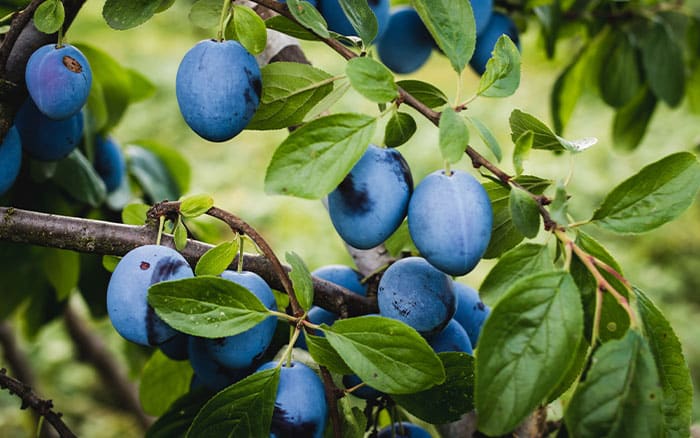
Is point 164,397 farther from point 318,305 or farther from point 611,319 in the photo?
point 611,319

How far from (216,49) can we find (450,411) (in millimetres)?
279

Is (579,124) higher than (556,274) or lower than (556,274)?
lower

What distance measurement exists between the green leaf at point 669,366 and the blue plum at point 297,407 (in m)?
0.20

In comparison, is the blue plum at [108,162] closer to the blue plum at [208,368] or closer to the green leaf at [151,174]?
the green leaf at [151,174]

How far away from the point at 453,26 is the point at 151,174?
0.61 metres

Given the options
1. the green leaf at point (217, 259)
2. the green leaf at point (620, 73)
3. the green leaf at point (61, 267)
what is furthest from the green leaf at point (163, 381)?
the green leaf at point (620, 73)

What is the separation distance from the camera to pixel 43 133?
1.98 feet

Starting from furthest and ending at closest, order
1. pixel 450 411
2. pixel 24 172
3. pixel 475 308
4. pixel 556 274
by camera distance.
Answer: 1. pixel 24 172
2. pixel 475 308
3. pixel 450 411
4. pixel 556 274

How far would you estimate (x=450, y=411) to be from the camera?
485 millimetres

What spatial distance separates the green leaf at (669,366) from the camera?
416 mm

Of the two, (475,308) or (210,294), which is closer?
(210,294)

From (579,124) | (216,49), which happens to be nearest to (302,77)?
(216,49)

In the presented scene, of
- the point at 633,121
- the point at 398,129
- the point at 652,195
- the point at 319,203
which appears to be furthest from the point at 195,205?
the point at 319,203

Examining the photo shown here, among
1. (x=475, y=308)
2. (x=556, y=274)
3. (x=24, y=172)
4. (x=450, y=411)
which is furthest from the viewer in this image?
(x=24, y=172)
